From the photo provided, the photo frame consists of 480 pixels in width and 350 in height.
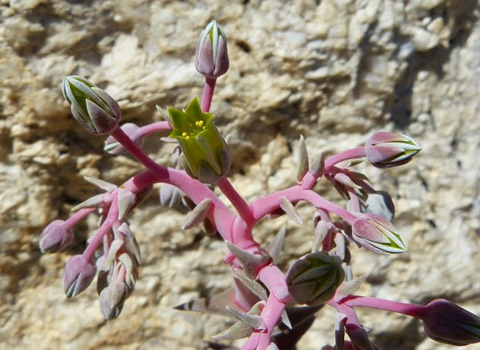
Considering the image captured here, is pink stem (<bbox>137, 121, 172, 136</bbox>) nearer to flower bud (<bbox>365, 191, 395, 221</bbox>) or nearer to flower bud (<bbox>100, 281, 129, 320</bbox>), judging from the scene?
flower bud (<bbox>100, 281, 129, 320</bbox>)

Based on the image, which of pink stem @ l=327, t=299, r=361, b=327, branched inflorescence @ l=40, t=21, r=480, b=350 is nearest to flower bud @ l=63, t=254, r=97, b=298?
branched inflorescence @ l=40, t=21, r=480, b=350

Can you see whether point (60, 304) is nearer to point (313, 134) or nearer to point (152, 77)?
point (152, 77)

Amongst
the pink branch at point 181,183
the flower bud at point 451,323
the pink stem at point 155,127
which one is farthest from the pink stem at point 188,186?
the flower bud at point 451,323

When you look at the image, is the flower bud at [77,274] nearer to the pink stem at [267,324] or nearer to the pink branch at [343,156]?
the pink stem at [267,324]

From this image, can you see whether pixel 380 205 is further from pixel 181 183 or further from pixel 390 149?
pixel 181 183

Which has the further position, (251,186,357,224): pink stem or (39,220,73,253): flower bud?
(39,220,73,253): flower bud

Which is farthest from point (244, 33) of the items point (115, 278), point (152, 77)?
point (115, 278)

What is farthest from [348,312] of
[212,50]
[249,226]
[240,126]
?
[240,126]
